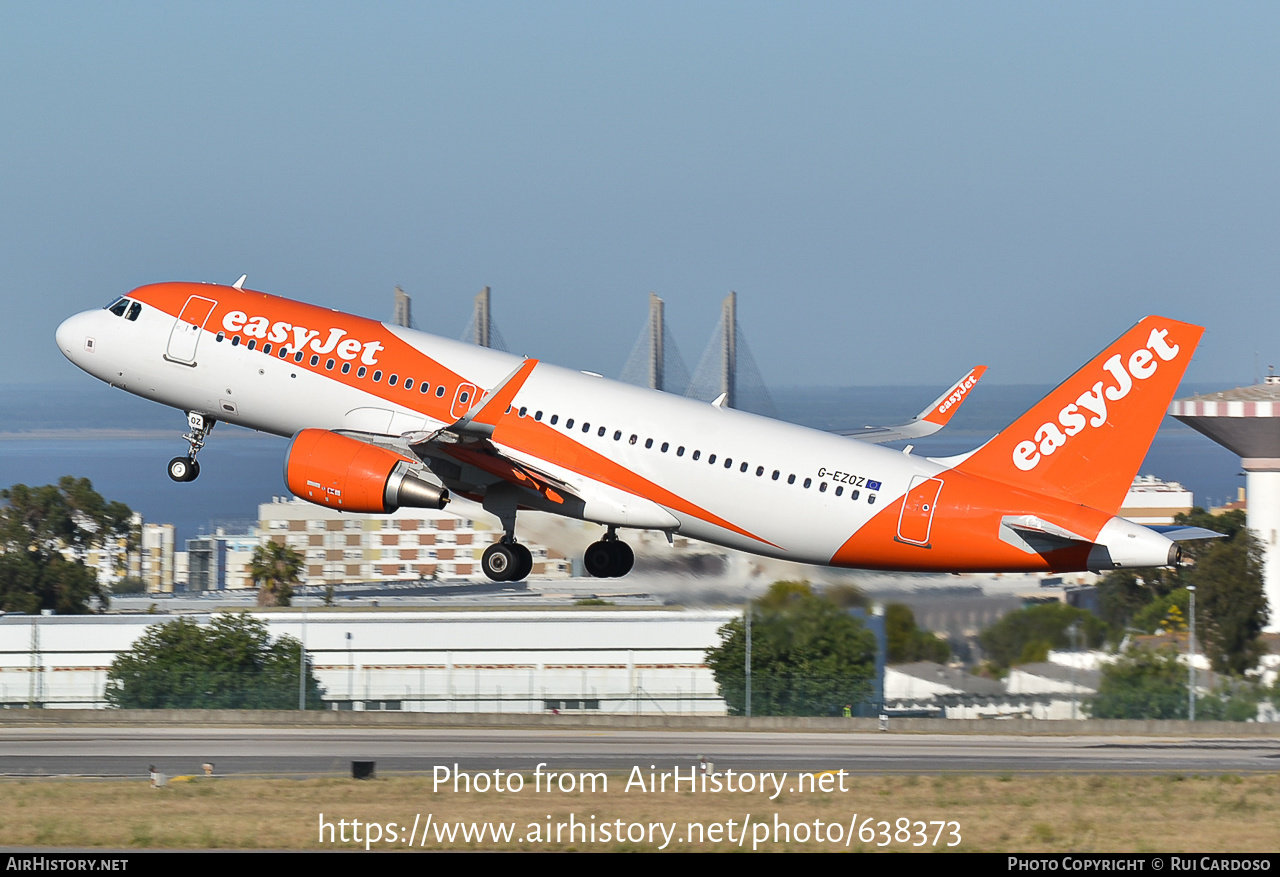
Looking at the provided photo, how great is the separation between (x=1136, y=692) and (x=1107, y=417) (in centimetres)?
2928

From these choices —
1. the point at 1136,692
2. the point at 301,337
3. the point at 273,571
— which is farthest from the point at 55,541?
the point at 301,337

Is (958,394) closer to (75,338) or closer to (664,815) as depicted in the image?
(664,815)

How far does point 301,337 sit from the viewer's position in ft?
132

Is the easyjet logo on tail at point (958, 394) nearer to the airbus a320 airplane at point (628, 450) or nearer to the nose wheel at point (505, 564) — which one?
the airbus a320 airplane at point (628, 450)

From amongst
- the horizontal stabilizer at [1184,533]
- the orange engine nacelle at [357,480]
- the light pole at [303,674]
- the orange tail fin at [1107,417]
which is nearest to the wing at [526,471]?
the orange engine nacelle at [357,480]

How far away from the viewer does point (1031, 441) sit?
3575 centimetres

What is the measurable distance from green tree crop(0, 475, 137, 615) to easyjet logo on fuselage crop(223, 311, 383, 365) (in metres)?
67.8

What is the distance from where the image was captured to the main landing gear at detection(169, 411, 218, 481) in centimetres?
4284

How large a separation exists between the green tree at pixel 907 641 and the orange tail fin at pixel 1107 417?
913 centimetres

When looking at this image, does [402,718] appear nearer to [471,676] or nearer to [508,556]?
[471,676]

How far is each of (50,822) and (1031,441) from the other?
75.2 ft
